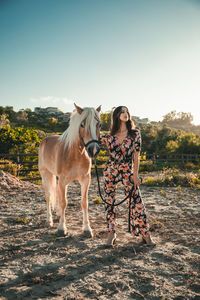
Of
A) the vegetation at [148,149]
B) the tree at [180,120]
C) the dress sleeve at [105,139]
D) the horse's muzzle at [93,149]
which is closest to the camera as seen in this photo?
the horse's muzzle at [93,149]

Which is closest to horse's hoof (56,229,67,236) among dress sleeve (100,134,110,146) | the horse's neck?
the horse's neck

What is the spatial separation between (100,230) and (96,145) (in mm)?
1964

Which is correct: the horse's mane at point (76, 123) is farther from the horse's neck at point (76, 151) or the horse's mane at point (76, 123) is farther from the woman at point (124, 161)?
the woman at point (124, 161)

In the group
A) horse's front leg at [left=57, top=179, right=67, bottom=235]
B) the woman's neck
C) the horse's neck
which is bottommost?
horse's front leg at [left=57, top=179, right=67, bottom=235]

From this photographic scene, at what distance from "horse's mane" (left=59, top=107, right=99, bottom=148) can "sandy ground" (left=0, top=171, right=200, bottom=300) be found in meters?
1.73

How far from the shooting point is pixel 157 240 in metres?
3.49

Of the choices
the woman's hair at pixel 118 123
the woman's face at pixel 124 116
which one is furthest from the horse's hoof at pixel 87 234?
the woman's face at pixel 124 116

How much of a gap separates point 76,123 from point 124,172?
3.82 ft

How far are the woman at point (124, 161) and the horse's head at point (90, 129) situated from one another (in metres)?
0.22

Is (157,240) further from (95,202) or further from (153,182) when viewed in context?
(153,182)

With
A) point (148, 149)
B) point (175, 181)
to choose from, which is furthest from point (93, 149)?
point (148, 149)

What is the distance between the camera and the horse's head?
2.91m

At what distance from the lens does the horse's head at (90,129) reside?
9.55 feet

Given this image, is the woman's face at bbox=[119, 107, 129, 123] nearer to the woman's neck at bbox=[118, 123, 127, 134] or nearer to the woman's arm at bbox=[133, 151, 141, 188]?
the woman's neck at bbox=[118, 123, 127, 134]
